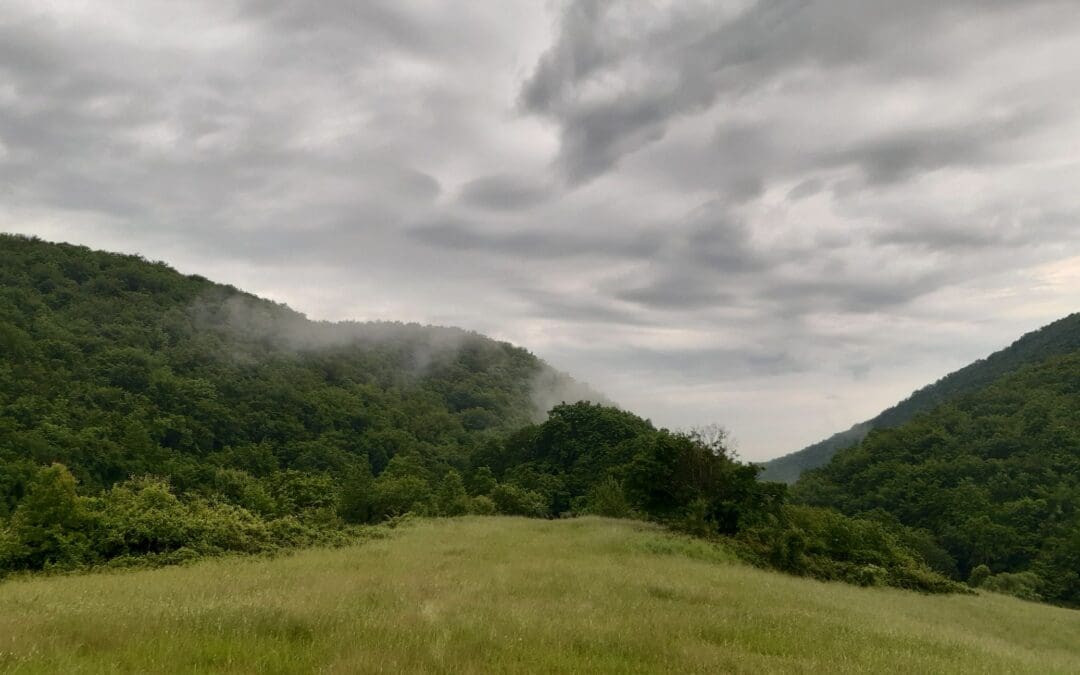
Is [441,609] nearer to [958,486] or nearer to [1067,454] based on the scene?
[958,486]

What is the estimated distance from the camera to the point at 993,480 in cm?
8894

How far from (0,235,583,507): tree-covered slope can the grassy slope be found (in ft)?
196

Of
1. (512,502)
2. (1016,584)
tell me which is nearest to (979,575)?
(1016,584)

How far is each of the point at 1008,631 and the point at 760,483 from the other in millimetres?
13718

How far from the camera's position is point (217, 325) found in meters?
162

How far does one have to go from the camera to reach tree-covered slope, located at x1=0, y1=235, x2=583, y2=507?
8006 centimetres

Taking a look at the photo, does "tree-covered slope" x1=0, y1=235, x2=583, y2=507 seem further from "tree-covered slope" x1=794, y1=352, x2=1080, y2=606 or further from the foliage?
"tree-covered slope" x1=794, y1=352, x2=1080, y2=606

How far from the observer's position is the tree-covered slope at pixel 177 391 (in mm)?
80062

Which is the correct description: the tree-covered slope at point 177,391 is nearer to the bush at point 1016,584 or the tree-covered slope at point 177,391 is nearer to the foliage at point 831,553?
the foliage at point 831,553

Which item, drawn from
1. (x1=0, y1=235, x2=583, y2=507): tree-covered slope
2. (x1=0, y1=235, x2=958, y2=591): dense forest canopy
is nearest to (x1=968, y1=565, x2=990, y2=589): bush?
(x1=0, y1=235, x2=958, y2=591): dense forest canopy

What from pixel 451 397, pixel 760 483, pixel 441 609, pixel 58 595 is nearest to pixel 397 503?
pixel 760 483

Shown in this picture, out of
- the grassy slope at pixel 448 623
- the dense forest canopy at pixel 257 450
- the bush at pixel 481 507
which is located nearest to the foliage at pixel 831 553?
the dense forest canopy at pixel 257 450

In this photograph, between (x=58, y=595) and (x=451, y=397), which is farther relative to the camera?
(x=451, y=397)

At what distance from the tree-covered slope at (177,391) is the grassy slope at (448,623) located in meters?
59.7
